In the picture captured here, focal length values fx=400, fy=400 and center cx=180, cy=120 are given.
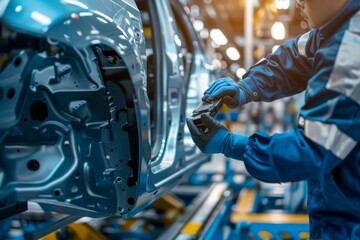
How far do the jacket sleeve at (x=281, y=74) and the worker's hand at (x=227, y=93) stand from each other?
0.20ft

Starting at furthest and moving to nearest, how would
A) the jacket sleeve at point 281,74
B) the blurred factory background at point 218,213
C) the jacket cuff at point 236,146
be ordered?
the blurred factory background at point 218,213 → the jacket sleeve at point 281,74 → the jacket cuff at point 236,146

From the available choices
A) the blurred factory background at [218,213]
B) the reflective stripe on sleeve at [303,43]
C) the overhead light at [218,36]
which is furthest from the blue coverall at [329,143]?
the overhead light at [218,36]

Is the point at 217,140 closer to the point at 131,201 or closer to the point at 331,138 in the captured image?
the point at 331,138

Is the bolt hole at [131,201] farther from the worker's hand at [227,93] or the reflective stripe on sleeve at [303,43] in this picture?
the reflective stripe on sleeve at [303,43]

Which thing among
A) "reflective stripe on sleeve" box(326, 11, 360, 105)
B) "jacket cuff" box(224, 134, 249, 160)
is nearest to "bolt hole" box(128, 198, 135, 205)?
"jacket cuff" box(224, 134, 249, 160)

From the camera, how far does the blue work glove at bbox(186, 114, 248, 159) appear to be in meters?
1.89

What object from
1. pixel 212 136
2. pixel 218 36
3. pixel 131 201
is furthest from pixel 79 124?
pixel 218 36

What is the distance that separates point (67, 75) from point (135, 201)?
807 millimetres

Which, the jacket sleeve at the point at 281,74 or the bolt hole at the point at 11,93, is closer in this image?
the bolt hole at the point at 11,93

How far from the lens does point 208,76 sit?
423cm

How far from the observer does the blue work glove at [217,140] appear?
6.20ft

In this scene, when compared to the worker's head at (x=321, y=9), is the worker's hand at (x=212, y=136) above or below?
below

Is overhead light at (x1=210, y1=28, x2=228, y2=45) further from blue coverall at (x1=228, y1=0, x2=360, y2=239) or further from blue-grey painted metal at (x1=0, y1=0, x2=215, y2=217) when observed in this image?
blue coverall at (x1=228, y1=0, x2=360, y2=239)

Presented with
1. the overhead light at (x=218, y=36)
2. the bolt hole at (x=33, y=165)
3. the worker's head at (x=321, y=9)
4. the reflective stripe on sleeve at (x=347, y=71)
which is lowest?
the bolt hole at (x=33, y=165)
